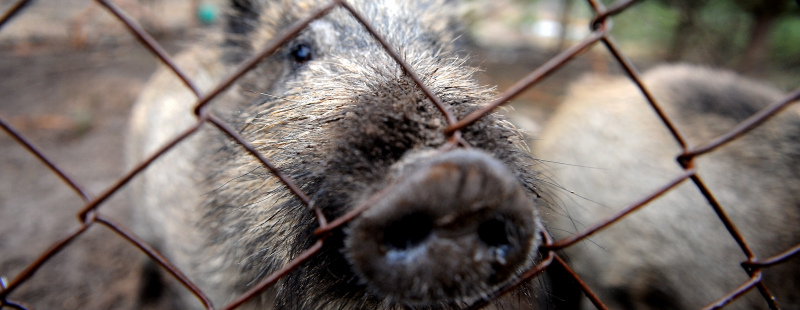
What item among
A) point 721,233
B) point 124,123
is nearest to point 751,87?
point 721,233

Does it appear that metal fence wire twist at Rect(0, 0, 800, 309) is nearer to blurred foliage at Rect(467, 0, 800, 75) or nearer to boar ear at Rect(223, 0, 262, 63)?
boar ear at Rect(223, 0, 262, 63)

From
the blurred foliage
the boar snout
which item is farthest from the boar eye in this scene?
the blurred foliage

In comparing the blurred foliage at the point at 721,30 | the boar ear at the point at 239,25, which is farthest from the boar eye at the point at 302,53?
the blurred foliage at the point at 721,30

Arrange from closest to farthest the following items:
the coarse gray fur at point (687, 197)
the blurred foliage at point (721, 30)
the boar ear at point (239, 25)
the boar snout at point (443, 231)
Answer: the boar snout at point (443, 231) < the boar ear at point (239, 25) < the coarse gray fur at point (687, 197) < the blurred foliage at point (721, 30)

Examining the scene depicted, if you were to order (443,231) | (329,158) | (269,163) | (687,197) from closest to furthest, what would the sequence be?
(443,231), (269,163), (329,158), (687,197)

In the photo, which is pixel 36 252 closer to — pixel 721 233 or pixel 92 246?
pixel 92 246

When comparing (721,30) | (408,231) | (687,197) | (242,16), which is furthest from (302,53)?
(721,30)

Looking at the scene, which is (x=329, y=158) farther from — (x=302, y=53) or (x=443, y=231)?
(x=302, y=53)

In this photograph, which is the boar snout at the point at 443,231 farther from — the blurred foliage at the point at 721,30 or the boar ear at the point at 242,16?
the blurred foliage at the point at 721,30
